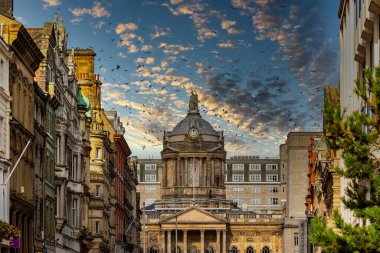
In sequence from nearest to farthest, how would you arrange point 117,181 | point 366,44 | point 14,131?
1. point 366,44
2. point 14,131
3. point 117,181

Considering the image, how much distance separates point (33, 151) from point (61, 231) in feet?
61.8

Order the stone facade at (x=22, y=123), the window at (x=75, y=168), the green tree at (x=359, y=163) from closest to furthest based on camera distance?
1. the green tree at (x=359, y=163)
2. the stone facade at (x=22, y=123)
3. the window at (x=75, y=168)

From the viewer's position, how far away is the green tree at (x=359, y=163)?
28938 mm

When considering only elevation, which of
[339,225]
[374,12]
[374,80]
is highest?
[374,12]

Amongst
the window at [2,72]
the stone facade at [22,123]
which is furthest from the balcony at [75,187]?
the window at [2,72]

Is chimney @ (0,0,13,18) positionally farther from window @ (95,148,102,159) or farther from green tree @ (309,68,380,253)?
window @ (95,148,102,159)

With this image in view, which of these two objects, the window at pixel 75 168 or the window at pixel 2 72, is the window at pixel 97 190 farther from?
the window at pixel 2 72

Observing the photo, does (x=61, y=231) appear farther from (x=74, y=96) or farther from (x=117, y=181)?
(x=117, y=181)

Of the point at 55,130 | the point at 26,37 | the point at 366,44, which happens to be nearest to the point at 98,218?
the point at 55,130

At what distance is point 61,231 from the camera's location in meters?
78.4

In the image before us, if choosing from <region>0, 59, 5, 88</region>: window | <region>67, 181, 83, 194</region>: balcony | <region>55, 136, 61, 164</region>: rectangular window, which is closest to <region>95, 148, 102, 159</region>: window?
A: <region>67, 181, 83, 194</region>: balcony

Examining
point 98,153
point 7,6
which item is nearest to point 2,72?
point 7,6

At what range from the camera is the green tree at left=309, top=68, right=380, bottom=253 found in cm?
2894

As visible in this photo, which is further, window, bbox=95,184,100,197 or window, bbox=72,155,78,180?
window, bbox=95,184,100,197
